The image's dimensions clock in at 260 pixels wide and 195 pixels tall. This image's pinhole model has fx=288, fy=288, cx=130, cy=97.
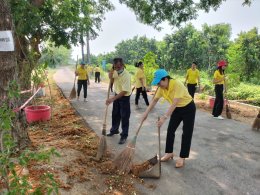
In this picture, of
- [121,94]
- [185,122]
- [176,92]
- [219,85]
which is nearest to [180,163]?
[185,122]

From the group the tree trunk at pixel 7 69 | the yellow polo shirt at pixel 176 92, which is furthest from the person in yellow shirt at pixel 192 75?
the tree trunk at pixel 7 69

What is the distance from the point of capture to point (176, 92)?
4535 millimetres

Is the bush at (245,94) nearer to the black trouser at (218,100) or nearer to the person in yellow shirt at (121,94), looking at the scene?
the black trouser at (218,100)

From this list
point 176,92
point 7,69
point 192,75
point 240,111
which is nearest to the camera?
point 7,69

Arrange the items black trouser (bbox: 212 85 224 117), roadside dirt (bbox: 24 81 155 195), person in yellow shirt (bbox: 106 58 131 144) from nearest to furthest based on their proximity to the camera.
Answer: roadside dirt (bbox: 24 81 155 195) → person in yellow shirt (bbox: 106 58 131 144) → black trouser (bbox: 212 85 224 117)

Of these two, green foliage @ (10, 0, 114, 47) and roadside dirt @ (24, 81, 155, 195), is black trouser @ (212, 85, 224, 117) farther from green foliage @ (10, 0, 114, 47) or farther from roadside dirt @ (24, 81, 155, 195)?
green foliage @ (10, 0, 114, 47)

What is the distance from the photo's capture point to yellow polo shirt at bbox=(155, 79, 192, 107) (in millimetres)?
4527

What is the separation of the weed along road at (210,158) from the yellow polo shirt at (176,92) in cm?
117

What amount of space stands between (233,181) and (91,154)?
2507 mm

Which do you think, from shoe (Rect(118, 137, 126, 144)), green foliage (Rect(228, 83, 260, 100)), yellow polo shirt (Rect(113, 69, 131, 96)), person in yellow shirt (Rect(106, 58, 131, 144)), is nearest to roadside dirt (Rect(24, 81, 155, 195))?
shoe (Rect(118, 137, 126, 144))

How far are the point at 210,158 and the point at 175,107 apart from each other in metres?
1.46

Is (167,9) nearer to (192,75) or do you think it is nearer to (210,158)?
(192,75)

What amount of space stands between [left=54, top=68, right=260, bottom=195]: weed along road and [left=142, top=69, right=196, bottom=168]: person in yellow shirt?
1.19ft

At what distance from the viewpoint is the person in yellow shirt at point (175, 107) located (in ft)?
14.7
